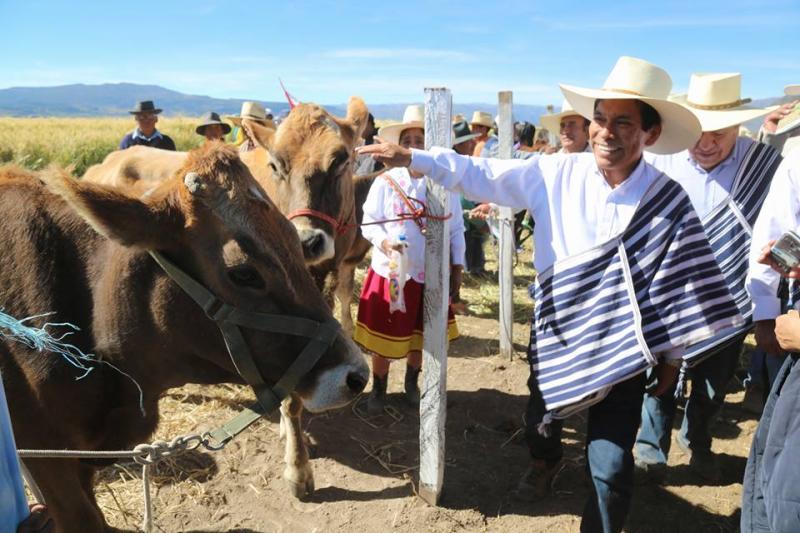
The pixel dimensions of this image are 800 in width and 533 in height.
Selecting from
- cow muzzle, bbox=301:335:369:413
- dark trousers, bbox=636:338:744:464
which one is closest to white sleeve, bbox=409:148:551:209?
cow muzzle, bbox=301:335:369:413

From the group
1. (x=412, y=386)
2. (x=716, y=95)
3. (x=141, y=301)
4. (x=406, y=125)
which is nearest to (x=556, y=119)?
(x=406, y=125)

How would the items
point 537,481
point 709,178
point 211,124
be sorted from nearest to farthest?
1. point 537,481
2. point 709,178
3. point 211,124

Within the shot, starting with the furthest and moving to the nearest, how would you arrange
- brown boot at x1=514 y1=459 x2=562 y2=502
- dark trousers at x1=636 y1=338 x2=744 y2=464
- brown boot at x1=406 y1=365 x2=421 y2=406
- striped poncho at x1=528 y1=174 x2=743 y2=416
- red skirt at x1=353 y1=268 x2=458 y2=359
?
brown boot at x1=406 y1=365 x2=421 y2=406 < red skirt at x1=353 y1=268 x2=458 y2=359 < dark trousers at x1=636 y1=338 x2=744 y2=464 < brown boot at x1=514 y1=459 x2=562 y2=502 < striped poncho at x1=528 y1=174 x2=743 y2=416

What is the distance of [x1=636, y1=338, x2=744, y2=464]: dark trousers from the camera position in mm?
3943

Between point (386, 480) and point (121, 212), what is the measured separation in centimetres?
262

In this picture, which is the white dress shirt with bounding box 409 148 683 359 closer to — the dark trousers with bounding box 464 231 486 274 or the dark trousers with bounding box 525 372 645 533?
the dark trousers with bounding box 525 372 645 533

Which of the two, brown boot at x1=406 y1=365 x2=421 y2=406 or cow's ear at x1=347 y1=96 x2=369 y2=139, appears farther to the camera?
brown boot at x1=406 y1=365 x2=421 y2=406

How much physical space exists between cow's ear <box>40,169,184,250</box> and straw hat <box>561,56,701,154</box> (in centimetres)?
192

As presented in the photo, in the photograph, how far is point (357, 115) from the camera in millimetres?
4641

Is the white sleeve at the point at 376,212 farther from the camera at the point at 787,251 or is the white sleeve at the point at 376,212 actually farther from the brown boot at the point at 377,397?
the camera at the point at 787,251

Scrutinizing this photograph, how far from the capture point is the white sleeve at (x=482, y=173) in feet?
9.42

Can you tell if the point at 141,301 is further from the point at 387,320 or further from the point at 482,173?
the point at 387,320

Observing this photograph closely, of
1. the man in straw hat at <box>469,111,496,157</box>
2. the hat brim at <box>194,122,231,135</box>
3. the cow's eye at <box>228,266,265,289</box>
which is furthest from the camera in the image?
the man in straw hat at <box>469,111,496,157</box>

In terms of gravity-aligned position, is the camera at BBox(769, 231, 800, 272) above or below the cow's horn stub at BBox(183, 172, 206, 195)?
below
